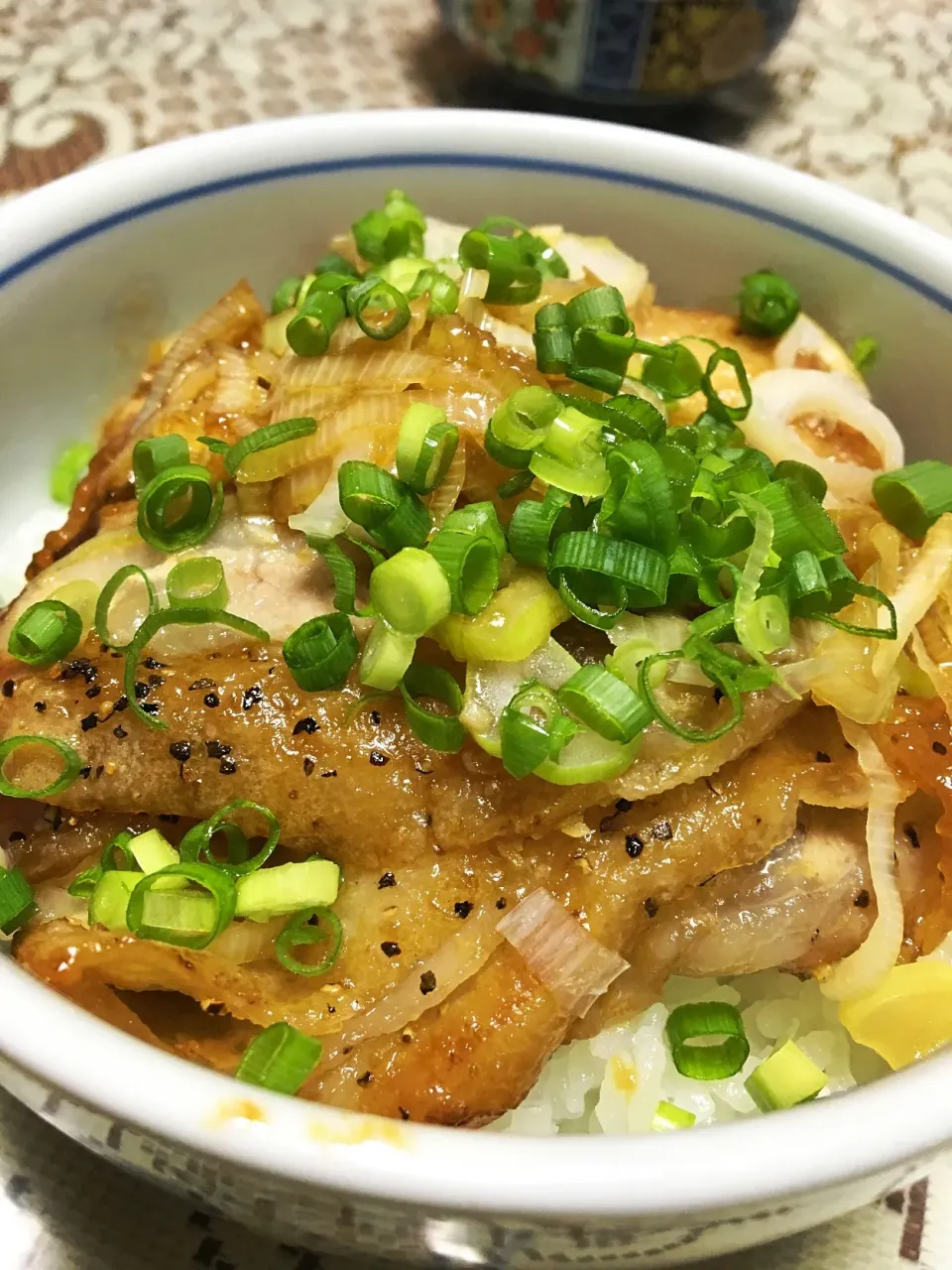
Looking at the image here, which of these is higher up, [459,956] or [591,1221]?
[591,1221]

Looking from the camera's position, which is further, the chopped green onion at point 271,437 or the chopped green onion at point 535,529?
the chopped green onion at point 271,437

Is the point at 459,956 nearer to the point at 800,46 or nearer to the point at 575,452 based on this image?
the point at 575,452

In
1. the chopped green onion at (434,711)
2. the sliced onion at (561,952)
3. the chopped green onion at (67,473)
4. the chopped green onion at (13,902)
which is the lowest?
the chopped green onion at (67,473)

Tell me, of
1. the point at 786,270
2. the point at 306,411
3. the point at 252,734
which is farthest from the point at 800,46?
the point at 252,734

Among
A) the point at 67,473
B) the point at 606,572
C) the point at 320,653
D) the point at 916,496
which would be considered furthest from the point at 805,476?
the point at 67,473

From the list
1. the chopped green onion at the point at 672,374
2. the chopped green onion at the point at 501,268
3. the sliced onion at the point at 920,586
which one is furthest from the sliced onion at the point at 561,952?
the chopped green onion at the point at 501,268

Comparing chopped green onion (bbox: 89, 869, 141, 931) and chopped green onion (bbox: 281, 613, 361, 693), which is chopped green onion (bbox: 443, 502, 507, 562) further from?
chopped green onion (bbox: 89, 869, 141, 931)

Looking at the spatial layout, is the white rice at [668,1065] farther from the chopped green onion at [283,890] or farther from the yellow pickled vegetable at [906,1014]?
the chopped green onion at [283,890]
